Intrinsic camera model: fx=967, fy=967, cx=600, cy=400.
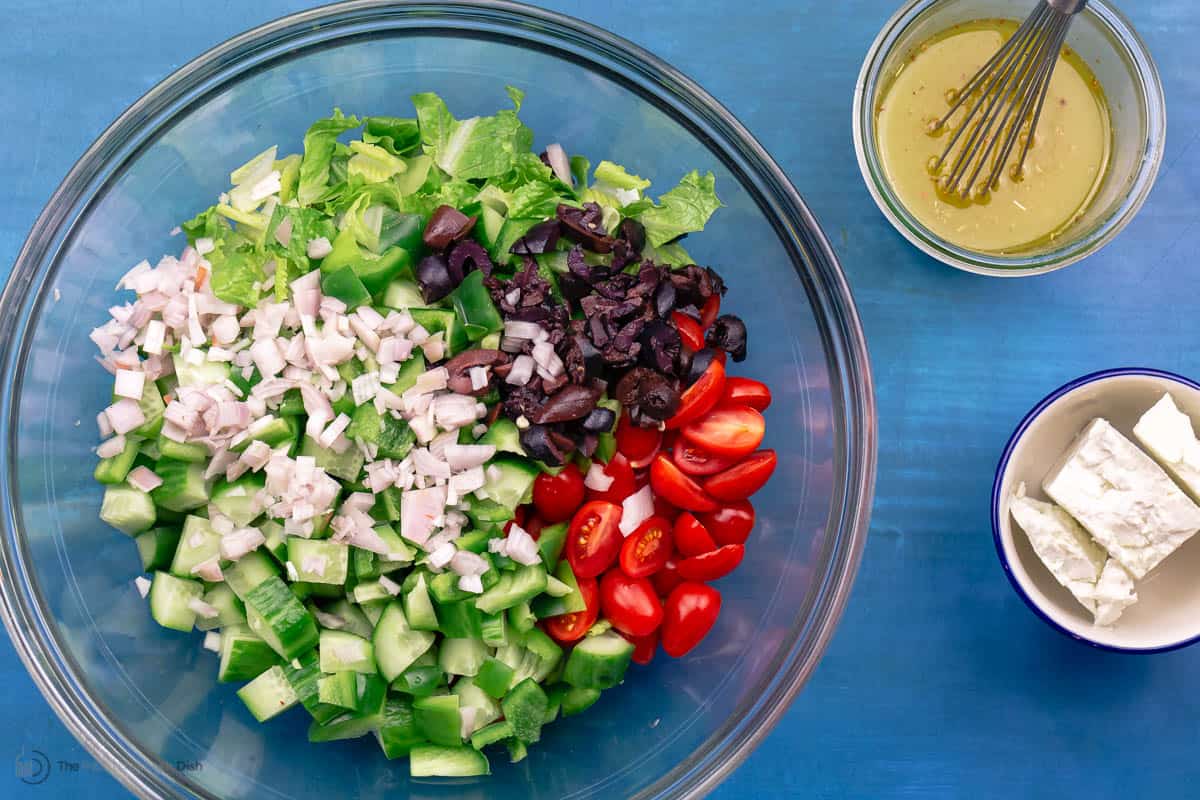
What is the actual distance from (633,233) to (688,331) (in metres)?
0.25

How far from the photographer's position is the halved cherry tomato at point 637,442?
2.16 metres

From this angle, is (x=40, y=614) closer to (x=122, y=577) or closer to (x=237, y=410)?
(x=122, y=577)

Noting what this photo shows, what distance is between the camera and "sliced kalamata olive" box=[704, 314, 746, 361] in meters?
2.18

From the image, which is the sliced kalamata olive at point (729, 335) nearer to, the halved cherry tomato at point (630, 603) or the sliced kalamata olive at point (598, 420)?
the sliced kalamata olive at point (598, 420)

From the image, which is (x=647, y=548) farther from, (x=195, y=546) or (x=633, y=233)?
(x=195, y=546)

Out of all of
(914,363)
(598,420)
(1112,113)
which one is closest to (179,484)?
(598,420)

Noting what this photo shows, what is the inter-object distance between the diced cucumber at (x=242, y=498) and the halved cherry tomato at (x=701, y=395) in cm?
89

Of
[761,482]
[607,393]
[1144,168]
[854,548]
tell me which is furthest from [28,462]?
[1144,168]

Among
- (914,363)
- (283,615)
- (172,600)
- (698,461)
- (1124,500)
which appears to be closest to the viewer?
(283,615)

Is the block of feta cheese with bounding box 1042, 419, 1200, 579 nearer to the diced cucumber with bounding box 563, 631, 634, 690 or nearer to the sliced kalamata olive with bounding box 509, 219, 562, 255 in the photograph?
the diced cucumber with bounding box 563, 631, 634, 690

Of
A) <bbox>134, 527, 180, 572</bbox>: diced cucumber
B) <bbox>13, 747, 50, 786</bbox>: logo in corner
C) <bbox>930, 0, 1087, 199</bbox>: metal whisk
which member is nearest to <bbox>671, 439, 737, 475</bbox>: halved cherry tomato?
<bbox>930, 0, 1087, 199</bbox>: metal whisk

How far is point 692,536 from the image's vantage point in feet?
7.04

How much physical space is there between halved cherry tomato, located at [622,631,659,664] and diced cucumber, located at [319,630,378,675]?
0.56 metres

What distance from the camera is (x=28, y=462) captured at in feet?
7.39
